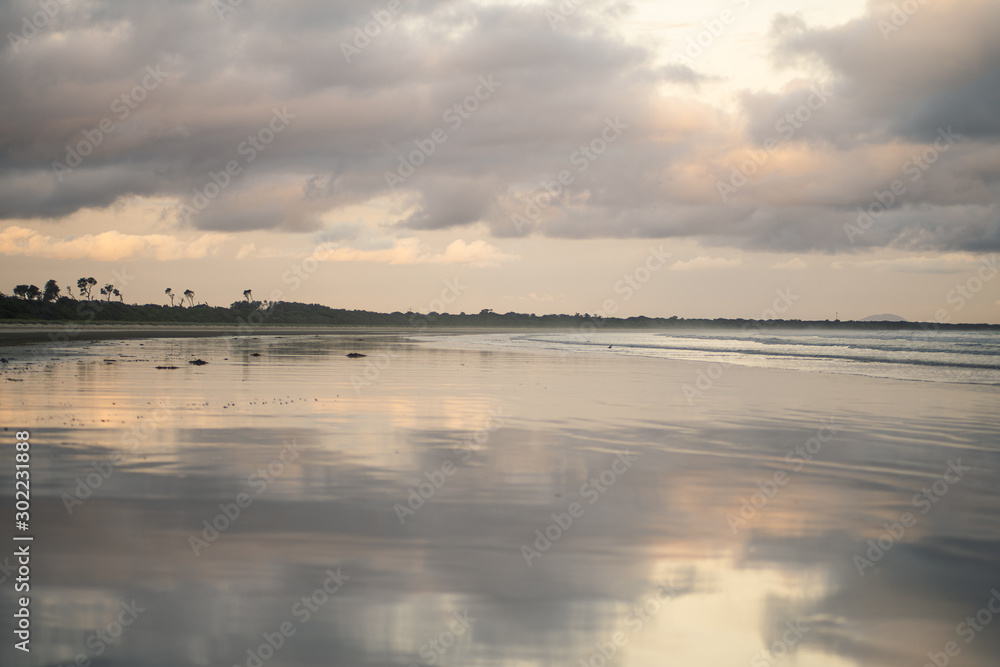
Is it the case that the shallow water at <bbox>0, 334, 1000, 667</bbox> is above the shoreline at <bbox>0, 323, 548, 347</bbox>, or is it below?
below

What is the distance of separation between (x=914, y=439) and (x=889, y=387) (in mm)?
11643

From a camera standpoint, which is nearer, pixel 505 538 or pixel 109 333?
pixel 505 538

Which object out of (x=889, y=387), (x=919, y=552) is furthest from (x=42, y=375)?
(x=889, y=387)

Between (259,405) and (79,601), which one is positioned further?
(259,405)

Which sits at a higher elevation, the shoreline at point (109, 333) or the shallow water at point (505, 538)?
the shoreline at point (109, 333)

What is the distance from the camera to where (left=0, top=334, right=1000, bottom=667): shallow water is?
529cm

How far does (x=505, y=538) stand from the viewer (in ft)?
24.5

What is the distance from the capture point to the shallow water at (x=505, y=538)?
529cm

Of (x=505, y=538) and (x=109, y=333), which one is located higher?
(x=109, y=333)

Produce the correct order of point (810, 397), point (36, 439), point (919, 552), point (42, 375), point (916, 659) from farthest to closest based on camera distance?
1. point (42, 375)
2. point (810, 397)
3. point (36, 439)
4. point (919, 552)
5. point (916, 659)

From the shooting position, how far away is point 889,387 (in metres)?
24.4

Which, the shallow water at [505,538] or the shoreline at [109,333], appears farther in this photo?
the shoreline at [109,333]

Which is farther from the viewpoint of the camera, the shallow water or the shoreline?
the shoreline

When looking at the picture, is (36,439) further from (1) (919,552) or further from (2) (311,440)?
(1) (919,552)
